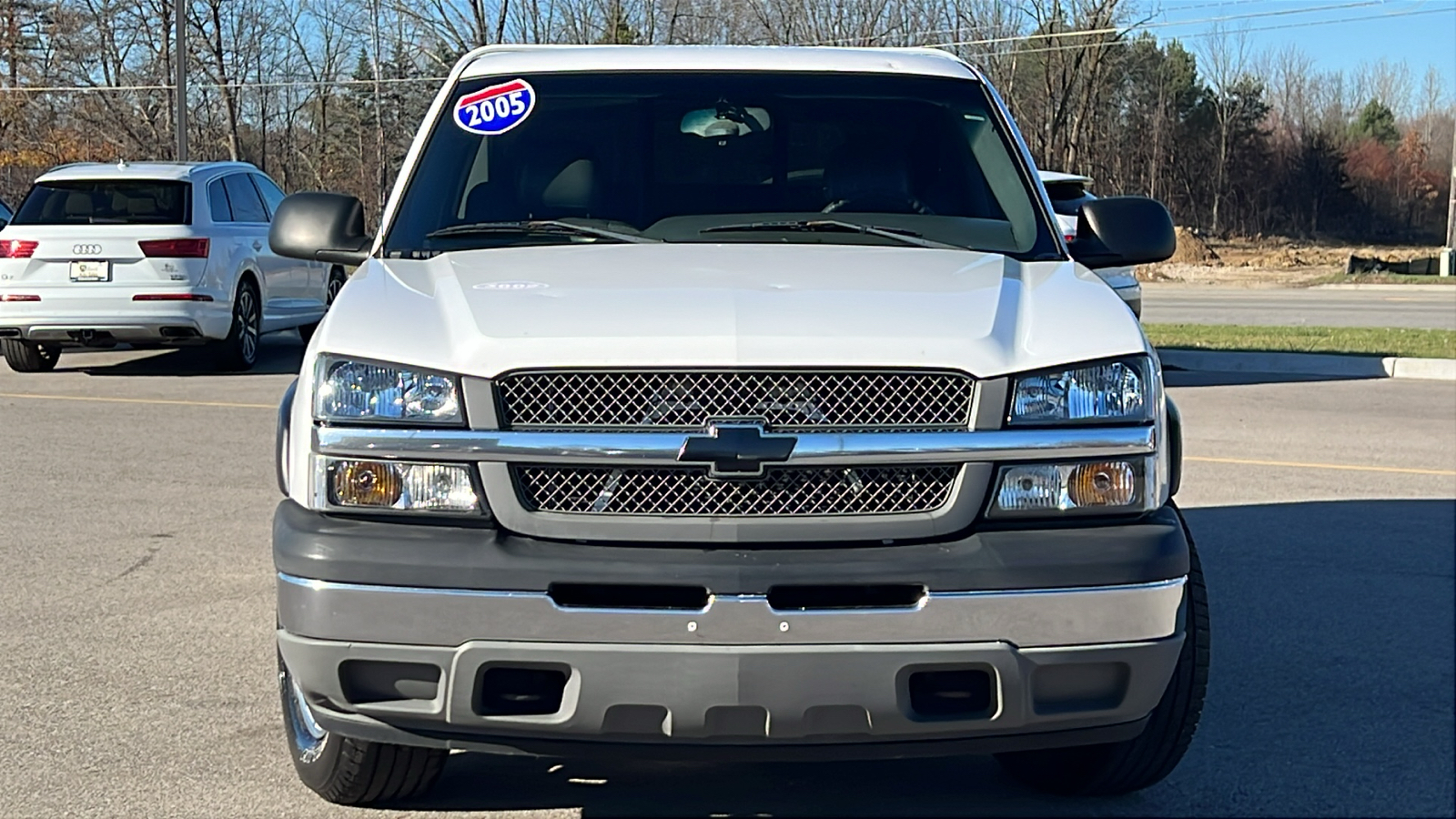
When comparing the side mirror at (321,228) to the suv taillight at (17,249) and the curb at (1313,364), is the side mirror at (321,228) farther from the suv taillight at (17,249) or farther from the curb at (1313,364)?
the curb at (1313,364)

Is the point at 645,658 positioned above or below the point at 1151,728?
above

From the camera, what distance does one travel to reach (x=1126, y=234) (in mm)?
4688

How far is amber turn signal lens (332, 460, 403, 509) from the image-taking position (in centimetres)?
322

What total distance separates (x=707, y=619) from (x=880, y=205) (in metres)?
1.91

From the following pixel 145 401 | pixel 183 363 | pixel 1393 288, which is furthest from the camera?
pixel 1393 288

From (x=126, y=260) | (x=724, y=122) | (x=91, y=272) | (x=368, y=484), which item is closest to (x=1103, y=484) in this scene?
(x=368, y=484)

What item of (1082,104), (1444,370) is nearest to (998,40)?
(1082,104)

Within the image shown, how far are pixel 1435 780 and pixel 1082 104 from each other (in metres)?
54.7

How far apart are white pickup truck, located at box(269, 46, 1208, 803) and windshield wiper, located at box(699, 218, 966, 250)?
2.32 feet

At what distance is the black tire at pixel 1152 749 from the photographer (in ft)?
11.8

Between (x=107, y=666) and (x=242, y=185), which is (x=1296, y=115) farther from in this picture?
(x=107, y=666)

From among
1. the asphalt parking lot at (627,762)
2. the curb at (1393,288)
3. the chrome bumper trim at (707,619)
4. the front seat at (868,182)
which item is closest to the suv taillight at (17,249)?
the asphalt parking lot at (627,762)

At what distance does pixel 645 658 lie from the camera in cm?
303

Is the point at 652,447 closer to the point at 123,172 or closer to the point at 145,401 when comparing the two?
the point at 145,401
